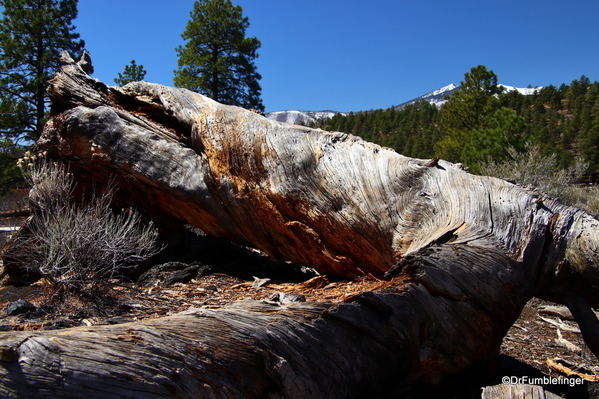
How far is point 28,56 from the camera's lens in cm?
2145

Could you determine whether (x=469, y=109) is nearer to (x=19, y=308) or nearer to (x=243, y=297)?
(x=243, y=297)

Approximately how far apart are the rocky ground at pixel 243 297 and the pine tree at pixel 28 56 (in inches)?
730

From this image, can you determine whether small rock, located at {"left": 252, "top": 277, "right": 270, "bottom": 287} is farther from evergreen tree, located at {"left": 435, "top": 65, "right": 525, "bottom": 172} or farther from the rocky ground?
evergreen tree, located at {"left": 435, "top": 65, "right": 525, "bottom": 172}

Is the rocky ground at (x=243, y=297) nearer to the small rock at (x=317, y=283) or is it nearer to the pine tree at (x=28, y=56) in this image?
the small rock at (x=317, y=283)

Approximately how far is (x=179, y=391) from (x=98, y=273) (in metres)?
2.93

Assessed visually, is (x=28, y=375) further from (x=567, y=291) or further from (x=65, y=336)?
(x=567, y=291)

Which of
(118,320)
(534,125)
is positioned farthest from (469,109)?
(118,320)

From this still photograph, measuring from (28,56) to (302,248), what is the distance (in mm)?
22083

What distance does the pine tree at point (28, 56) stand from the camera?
20734mm

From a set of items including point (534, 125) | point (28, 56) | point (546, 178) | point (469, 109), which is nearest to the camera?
point (546, 178)

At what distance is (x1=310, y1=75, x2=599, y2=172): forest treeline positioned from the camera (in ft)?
121

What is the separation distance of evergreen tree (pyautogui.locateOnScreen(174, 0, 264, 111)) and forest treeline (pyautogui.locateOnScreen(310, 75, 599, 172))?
26.6 ft

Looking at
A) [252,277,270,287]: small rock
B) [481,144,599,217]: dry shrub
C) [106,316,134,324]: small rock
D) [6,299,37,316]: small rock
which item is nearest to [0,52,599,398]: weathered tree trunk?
[252,277,270,287]: small rock

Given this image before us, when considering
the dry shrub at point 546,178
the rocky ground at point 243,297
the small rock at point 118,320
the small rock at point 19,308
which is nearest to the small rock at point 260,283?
the rocky ground at point 243,297
